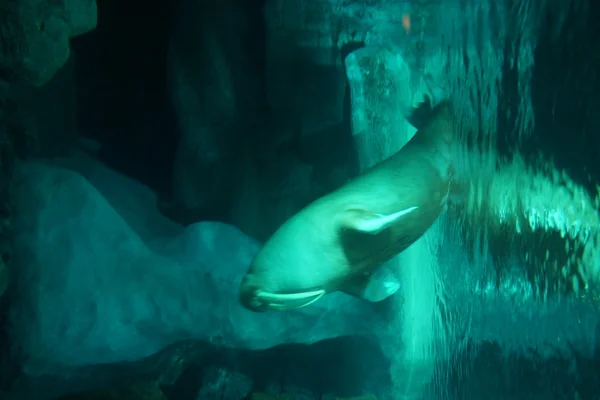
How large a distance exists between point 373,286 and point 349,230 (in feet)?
3.23

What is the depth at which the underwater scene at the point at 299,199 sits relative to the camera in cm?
213

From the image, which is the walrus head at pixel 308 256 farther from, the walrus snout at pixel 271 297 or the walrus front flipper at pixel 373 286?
the walrus front flipper at pixel 373 286

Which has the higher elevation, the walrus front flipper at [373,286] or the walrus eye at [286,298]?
the walrus eye at [286,298]

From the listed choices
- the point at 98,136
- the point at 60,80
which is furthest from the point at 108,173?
the point at 60,80

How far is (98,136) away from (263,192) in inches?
59.0

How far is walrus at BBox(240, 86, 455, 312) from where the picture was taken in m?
2.88

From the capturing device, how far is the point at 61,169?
3475 mm

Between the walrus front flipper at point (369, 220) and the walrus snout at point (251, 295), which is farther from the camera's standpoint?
the walrus snout at point (251, 295)

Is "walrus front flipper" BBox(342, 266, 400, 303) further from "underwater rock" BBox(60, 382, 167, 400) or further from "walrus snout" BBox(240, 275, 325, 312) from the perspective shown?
"underwater rock" BBox(60, 382, 167, 400)

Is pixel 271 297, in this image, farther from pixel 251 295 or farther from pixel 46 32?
pixel 46 32

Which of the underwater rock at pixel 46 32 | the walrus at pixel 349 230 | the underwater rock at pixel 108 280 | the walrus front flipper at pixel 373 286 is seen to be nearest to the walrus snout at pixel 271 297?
the walrus at pixel 349 230

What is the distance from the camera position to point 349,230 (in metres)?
2.80

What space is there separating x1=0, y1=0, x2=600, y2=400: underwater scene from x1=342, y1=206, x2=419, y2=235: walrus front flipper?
0.05 feet

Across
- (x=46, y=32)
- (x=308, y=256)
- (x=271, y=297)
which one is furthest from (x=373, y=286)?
(x=46, y=32)
